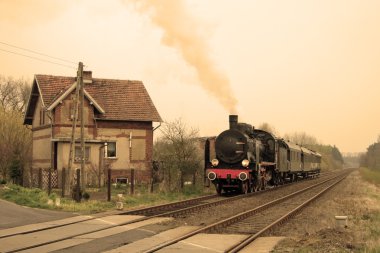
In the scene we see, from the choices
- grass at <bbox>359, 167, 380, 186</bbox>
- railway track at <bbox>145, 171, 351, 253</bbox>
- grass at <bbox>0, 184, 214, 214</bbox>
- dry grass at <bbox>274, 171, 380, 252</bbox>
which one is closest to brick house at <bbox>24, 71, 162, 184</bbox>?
grass at <bbox>0, 184, 214, 214</bbox>

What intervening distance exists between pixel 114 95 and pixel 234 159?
551 inches

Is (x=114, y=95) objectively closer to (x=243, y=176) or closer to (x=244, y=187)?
(x=244, y=187)

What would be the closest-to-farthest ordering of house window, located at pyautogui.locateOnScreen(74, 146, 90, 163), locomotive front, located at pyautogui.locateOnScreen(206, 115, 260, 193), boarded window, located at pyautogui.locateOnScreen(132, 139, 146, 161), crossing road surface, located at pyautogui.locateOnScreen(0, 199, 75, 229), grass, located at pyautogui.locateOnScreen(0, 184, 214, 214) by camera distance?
crossing road surface, located at pyautogui.locateOnScreen(0, 199, 75, 229)
grass, located at pyautogui.locateOnScreen(0, 184, 214, 214)
locomotive front, located at pyautogui.locateOnScreen(206, 115, 260, 193)
house window, located at pyautogui.locateOnScreen(74, 146, 90, 163)
boarded window, located at pyautogui.locateOnScreen(132, 139, 146, 161)

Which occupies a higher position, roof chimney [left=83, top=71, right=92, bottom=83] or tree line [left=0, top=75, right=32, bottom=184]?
roof chimney [left=83, top=71, right=92, bottom=83]

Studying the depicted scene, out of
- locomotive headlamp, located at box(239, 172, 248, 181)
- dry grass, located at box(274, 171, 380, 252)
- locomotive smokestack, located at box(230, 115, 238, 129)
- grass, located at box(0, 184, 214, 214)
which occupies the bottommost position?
dry grass, located at box(274, 171, 380, 252)

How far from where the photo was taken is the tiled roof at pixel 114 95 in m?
34.8

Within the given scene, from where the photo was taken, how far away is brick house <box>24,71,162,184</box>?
33156 mm

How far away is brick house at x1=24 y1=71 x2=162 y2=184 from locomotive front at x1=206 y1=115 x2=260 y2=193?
Result: 30.1 feet

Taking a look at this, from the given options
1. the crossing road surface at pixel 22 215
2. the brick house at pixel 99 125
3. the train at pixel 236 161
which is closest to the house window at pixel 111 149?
the brick house at pixel 99 125

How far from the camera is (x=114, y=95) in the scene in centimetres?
3672

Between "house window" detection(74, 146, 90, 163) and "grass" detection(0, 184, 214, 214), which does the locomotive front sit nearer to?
"grass" detection(0, 184, 214, 214)

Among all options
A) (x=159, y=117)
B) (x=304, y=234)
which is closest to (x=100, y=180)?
(x=159, y=117)

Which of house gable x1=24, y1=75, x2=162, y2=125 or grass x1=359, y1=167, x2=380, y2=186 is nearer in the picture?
house gable x1=24, y1=75, x2=162, y2=125

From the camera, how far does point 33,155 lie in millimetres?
37250
